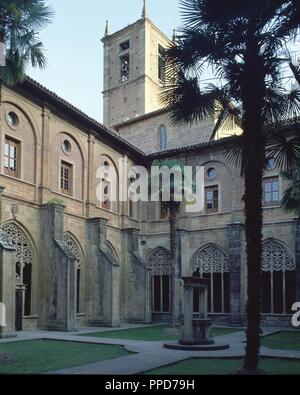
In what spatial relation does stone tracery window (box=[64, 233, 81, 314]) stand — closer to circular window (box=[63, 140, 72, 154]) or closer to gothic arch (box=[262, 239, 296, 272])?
circular window (box=[63, 140, 72, 154])

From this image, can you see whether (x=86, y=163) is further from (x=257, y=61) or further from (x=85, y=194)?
(x=257, y=61)

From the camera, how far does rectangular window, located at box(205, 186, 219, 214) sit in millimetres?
30656

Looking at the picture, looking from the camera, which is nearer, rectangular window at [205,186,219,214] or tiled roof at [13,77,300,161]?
tiled roof at [13,77,300,161]

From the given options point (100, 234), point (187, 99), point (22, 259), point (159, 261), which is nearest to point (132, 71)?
point (159, 261)

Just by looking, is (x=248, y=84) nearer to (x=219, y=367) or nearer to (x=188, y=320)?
(x=219, y=367)

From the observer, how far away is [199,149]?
31375 millimetres

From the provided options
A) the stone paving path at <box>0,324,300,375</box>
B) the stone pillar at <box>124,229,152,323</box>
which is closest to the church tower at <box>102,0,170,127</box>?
the stone pillar at <box>124,229,152,323</box>

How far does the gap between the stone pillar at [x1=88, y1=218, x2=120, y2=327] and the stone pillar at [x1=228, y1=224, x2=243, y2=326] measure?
620 centimetres

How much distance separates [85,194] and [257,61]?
18.0m

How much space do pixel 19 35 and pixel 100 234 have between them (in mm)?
13252

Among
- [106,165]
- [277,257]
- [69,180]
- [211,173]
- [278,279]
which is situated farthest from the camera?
[211,173]

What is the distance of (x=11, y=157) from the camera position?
22.7 m
